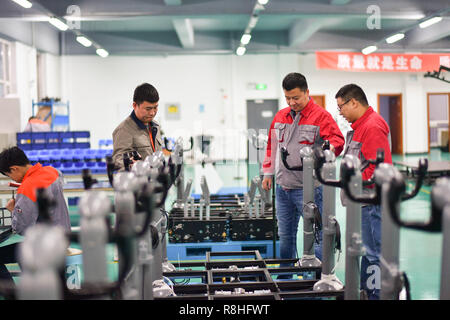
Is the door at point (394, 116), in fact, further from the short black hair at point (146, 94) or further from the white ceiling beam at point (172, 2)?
the short black hair at point (146, 94)

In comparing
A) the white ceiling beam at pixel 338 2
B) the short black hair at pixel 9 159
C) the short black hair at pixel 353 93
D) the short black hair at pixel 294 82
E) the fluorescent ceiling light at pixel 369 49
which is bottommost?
the short black hair at pixel 9 159

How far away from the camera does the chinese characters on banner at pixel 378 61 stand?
11.8 metres

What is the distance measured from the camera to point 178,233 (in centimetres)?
386

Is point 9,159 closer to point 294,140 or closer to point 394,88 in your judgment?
point 294,140

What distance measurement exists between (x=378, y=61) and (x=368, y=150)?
10879mm

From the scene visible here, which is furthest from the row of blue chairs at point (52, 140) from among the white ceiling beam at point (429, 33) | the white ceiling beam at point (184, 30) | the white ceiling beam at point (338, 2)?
the white ceiling beam at point (429, 33)

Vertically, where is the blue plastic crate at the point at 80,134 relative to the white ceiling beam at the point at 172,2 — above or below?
below

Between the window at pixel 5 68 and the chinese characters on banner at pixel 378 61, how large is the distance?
26.8ft

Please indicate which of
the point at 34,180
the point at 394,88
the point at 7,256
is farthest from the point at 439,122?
the point at 7,256

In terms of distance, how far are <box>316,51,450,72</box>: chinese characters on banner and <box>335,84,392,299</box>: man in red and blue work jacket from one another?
9.38 metres

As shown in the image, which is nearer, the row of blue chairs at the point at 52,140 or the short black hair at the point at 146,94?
the short black hair at the point at 146,94

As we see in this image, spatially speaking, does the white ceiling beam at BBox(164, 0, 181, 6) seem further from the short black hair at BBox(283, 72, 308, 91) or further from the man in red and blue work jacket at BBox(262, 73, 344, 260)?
the short black hair at BBox(283, 72, 308, 91)

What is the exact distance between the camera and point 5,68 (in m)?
10.6
